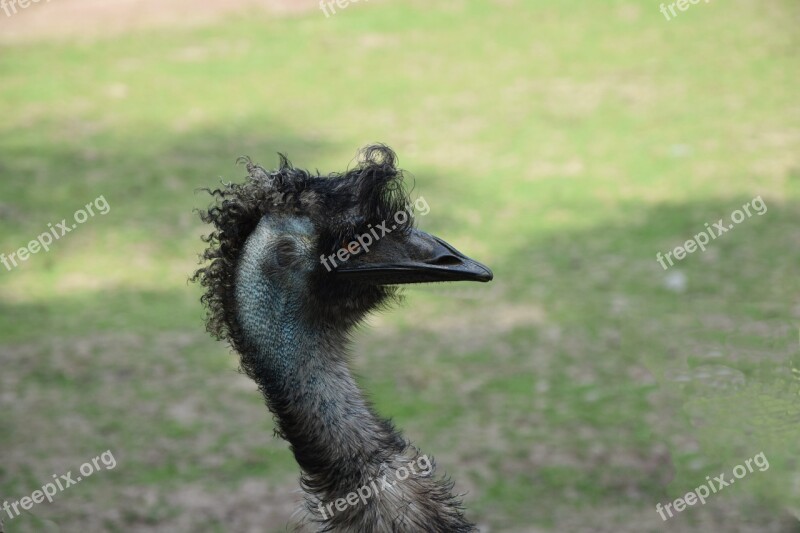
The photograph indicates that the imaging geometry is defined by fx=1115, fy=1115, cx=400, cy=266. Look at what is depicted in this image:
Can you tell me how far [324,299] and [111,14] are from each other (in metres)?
12.1

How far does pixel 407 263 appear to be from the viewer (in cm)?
339

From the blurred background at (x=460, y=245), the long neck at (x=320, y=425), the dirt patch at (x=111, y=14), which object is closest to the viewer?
the long neck at (x=320, y=425)

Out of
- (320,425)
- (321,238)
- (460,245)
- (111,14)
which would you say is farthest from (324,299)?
(111,14)

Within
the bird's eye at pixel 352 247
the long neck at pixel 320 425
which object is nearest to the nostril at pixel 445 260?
the bird's eye at pixel 352 247

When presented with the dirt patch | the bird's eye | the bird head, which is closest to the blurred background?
the dirt patch

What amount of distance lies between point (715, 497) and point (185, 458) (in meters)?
2.69

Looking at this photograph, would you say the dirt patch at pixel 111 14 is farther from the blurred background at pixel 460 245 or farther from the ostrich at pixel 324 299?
the ostrich at pixel 324 299

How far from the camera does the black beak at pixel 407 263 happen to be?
132 inches

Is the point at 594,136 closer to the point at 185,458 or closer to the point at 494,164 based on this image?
the point at 494,164

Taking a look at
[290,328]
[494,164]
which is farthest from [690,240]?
[290,328]

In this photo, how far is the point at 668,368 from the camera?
19.9ft

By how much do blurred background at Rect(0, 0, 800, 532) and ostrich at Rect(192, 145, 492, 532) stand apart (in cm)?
150

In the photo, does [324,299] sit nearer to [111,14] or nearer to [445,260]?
[445,260]

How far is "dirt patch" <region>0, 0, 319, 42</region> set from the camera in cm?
1405
